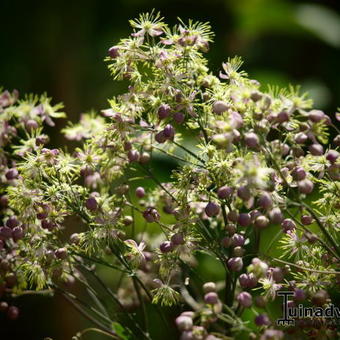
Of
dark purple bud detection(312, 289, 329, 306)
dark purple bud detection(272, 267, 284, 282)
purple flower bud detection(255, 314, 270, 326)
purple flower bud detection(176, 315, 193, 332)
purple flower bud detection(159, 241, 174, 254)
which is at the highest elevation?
purple flower bud detection(159, 241, 174, 254)

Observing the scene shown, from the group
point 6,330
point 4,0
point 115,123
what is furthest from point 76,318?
point 115,123

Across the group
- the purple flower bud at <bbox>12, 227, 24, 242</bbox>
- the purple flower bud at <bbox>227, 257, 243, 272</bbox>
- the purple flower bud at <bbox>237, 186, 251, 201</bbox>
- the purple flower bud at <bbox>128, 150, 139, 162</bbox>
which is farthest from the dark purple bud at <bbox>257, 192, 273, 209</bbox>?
the purple flower bud at <bbox>12, 227, 24, 242</bbox>

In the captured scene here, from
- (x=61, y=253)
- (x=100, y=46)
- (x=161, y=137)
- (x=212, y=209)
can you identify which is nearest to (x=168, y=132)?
(x=161, y=137)

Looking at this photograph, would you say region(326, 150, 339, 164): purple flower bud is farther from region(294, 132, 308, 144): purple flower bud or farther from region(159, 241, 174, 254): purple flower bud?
region(159, 241, 174, 254): purple flower bud

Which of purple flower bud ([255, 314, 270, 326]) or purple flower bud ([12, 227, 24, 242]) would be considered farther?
purple flower bud ([12, 227, 24, 242])

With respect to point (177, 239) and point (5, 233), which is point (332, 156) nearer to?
point (177, 239)

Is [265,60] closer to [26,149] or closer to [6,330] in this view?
[6,330]

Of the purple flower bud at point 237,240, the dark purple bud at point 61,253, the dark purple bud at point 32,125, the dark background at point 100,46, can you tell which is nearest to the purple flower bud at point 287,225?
the purple flower bud at point 237,240
